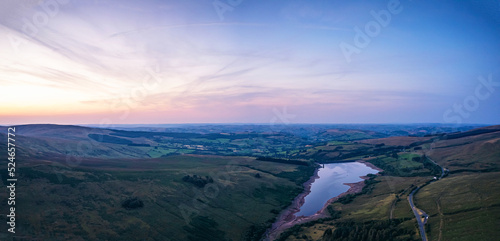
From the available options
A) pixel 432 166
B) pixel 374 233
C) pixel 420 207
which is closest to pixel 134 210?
pixel 374 233

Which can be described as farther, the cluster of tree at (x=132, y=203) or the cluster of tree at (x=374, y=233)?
the cluster of tree at (x=132, y=203)

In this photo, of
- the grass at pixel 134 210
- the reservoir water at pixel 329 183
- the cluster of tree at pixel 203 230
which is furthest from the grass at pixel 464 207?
the cluster of tree at pixel 203 230

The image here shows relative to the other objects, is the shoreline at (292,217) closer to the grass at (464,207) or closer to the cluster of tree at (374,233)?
the cluster of tree at (374,233)

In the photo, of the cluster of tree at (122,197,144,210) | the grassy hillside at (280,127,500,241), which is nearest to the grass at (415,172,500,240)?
the grassy hillside at (280,127,500,241)

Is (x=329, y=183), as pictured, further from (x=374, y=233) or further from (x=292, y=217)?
(x=374, y=233)

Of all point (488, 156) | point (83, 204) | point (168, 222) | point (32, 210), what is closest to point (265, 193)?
point (168, 222)
